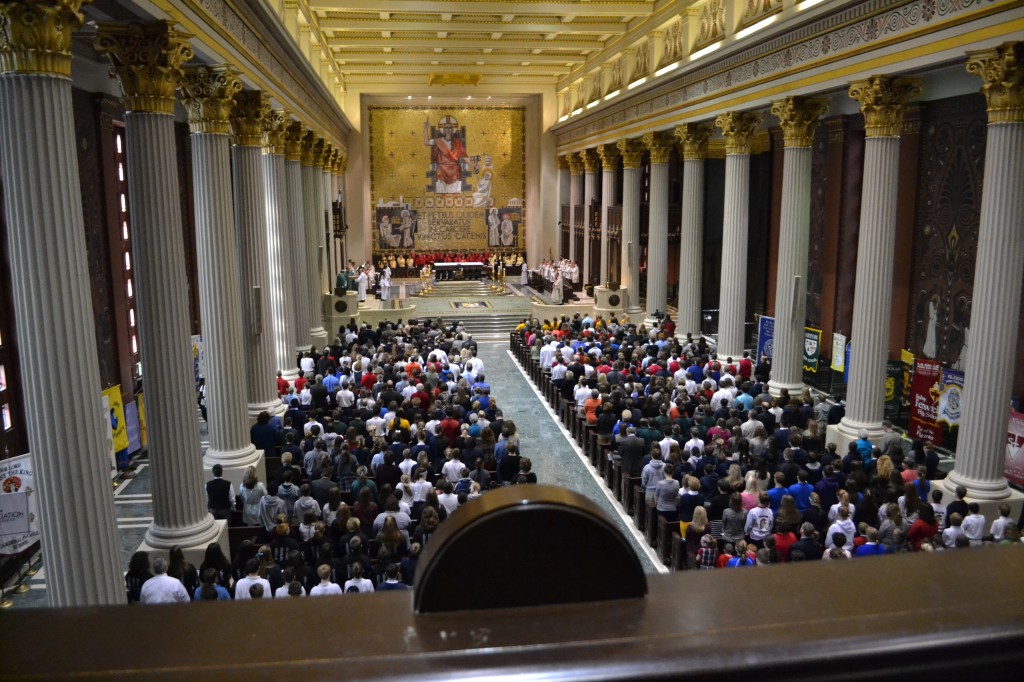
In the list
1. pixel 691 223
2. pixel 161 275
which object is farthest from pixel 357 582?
pixel 691 223

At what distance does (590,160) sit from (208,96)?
24961 mm

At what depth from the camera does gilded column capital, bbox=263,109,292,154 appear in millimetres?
16297

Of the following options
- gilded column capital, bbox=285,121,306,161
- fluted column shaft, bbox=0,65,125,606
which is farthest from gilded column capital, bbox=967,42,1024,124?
gilded column capital, bbox=285,121,306,161

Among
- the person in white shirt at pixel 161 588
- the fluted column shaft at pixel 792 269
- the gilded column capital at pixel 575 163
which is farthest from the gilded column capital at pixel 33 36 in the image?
the gilded column capital at pixel 575 163

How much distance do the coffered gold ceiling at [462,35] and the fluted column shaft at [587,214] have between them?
455 centimetres

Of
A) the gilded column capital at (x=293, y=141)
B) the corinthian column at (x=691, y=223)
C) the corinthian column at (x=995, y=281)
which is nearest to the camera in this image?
the corinthian column at (x=995, y=281)

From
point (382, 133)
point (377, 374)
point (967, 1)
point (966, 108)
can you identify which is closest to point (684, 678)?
point (967, 1)

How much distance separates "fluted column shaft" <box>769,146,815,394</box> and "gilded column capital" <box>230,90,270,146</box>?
10.3m

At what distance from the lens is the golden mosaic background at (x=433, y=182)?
4109 cm

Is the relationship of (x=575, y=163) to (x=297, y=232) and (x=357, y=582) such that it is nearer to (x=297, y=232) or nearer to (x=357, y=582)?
(x=297, y=232)

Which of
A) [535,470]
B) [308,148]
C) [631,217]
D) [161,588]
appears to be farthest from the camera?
[631,217]

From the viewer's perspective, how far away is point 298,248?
2100cm

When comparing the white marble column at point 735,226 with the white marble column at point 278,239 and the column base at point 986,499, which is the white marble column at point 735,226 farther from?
the white marble column at point 278,239

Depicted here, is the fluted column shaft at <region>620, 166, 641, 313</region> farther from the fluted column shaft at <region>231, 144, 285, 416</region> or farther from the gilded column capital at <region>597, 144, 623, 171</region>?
the fluted column shaft at <region>231, 144, 285, 416</region>
